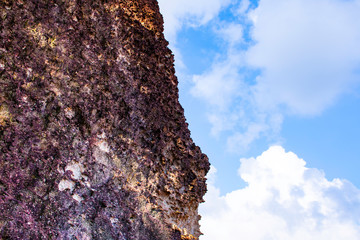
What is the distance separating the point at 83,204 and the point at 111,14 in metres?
2.36

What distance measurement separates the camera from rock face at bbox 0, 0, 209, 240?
2.94 m

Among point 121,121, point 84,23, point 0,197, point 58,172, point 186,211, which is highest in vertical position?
point 84,23

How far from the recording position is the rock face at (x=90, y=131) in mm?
2938

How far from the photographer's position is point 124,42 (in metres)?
4.07

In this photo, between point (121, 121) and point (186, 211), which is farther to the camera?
point (186, 211)

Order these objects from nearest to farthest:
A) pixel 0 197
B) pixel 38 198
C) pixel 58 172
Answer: pixel 0 197 → pixel 38 198 → pixel 58 172

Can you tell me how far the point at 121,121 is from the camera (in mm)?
3688

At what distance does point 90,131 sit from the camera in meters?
3.40

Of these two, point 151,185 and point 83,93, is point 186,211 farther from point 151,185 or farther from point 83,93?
point 83,93

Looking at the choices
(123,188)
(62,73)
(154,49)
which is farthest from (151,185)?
(154,49)

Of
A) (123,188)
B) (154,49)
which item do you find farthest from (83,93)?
(154,49)

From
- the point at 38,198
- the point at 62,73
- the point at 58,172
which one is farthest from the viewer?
the point at 62,73

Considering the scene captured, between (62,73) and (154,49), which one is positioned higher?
(154,49)

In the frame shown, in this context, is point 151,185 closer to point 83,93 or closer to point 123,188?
point 123,188
